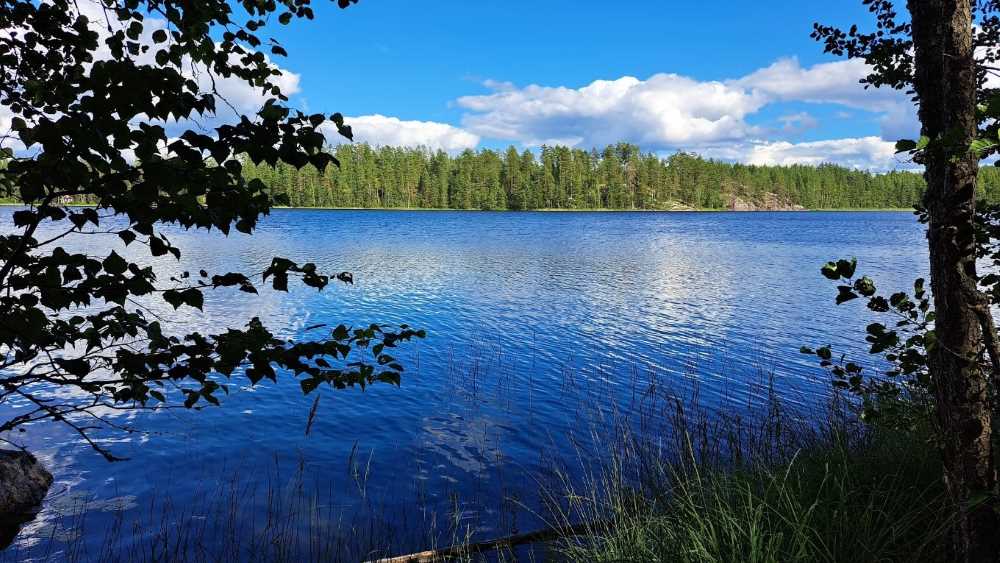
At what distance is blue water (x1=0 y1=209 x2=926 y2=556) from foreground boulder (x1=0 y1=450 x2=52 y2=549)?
22cm

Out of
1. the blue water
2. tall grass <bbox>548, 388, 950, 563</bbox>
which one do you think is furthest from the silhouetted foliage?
the blue water

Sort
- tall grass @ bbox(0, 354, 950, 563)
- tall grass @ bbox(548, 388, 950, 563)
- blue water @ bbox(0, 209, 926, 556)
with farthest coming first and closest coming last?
blue water @ bbox(0, 209, 926, 556), tall grass @ bbox(0, 354, 950, 563), tall grass @ bbox(548, 388, 950, 563)

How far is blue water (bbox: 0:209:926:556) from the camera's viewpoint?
380 inches

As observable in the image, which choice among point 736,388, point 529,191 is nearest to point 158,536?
point 736,388

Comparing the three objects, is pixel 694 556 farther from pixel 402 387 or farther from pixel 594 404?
pixel 402 387

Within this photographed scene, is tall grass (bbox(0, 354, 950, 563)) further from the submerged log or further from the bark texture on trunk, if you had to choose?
the bark texture on trunk

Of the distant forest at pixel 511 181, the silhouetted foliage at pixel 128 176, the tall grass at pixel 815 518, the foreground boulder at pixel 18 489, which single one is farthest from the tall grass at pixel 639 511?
the distant forest at pixel 511 181

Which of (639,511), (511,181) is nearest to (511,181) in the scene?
(511,181)

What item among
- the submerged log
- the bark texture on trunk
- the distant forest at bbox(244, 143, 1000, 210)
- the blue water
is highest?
the distant forest at bbox(244, 143, 1000, 210)

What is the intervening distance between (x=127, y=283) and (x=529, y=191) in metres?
172

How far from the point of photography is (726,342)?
18.9 metres

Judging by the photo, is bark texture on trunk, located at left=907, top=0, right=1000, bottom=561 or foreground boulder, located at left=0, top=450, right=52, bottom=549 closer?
bark texture on trunk, located at left=907, top=0, right=1000, bottom=561

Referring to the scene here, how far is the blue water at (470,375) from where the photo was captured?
9648 mm

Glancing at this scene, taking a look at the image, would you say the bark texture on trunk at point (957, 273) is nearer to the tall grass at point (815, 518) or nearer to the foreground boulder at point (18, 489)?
the tall grass at point (815, 518)
